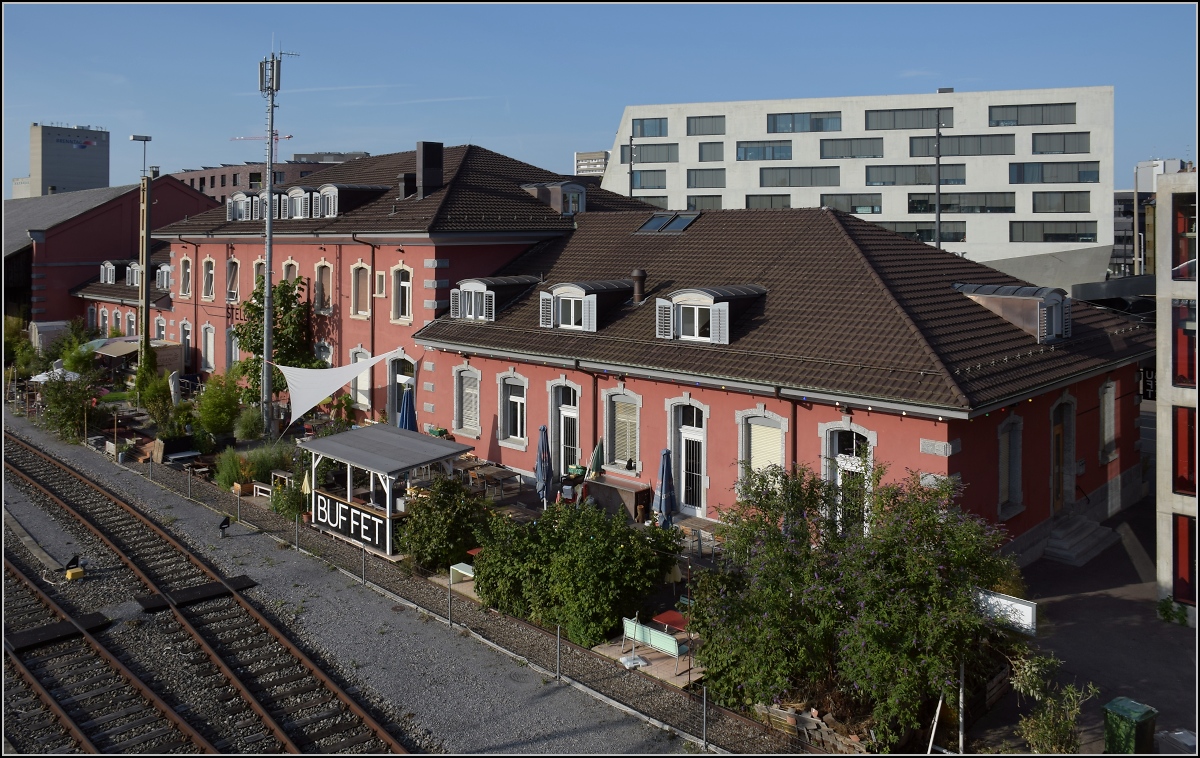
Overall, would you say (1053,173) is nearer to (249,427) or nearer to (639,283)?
(639,283)

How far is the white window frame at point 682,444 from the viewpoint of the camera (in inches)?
864

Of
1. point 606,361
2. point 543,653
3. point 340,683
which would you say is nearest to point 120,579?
point 340,683

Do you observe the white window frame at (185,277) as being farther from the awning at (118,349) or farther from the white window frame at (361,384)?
the white window frame at (361,384)

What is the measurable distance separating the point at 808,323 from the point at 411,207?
15346 millimetres

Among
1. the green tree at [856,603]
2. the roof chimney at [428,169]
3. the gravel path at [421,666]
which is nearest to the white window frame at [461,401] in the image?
the gravel path at [421,666]

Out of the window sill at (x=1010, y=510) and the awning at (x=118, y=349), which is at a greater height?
the awning at (x=118, y=349)

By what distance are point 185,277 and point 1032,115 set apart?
145 feet

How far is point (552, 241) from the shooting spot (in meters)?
32.0

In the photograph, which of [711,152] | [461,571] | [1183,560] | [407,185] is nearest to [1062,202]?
[711,152]

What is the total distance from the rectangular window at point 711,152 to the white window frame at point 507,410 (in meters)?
40.1

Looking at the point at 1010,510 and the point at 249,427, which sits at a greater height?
the point at 249,427

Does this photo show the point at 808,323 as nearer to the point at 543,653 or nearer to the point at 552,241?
the point at 543,653

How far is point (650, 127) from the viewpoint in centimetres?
6469

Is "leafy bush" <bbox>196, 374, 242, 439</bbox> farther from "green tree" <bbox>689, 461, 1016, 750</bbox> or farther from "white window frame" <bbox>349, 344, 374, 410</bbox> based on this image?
"green tree" <bbox>689, 461, 1016, 750</bbox>
